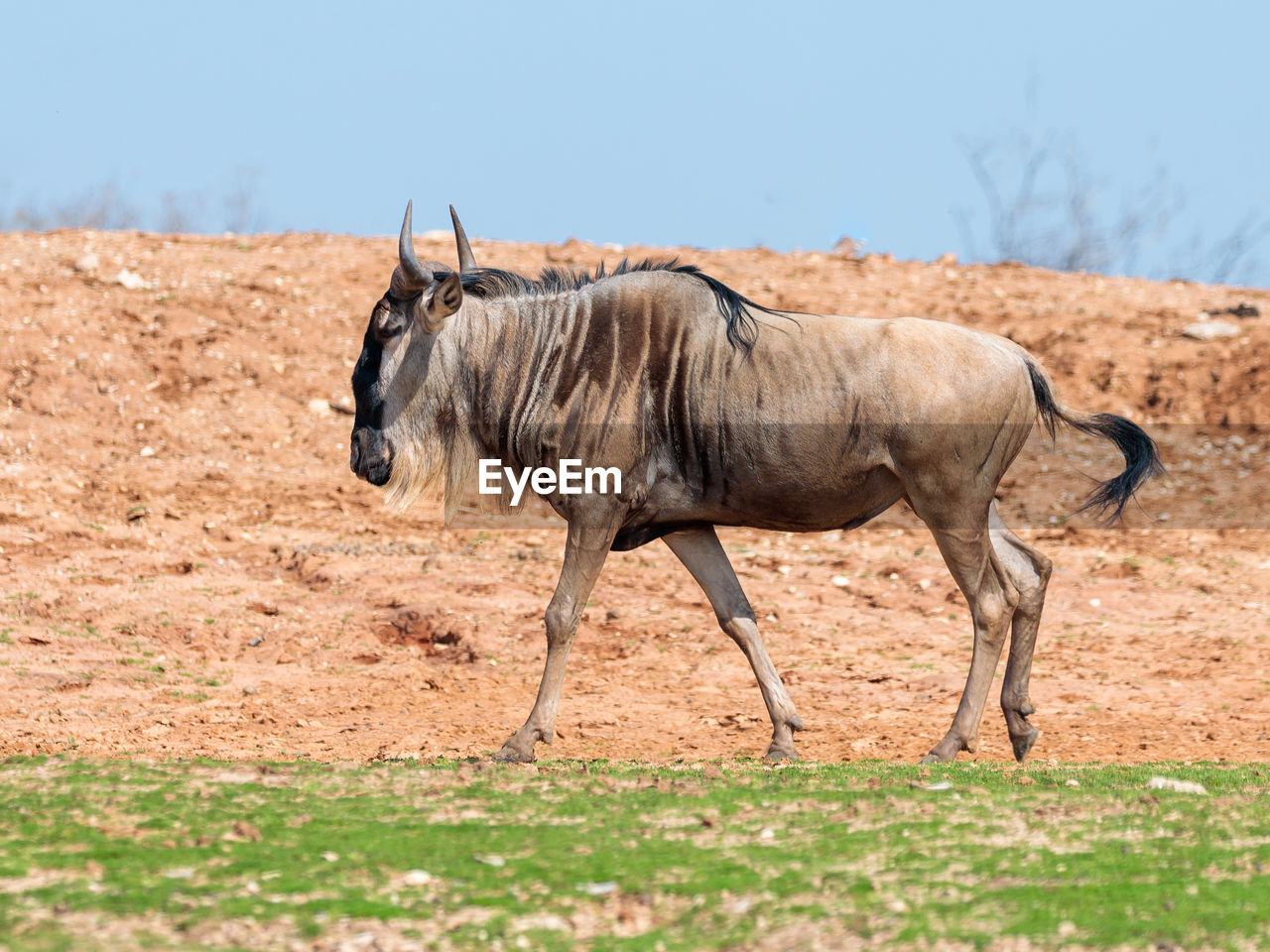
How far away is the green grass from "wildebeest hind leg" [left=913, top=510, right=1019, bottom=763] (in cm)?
135

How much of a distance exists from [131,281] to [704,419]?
11378 mm

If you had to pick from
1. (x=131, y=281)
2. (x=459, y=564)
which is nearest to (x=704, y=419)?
(x=459, y=564)

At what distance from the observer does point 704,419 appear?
285 inches

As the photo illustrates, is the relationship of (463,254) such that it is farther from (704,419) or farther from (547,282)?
(704,419)

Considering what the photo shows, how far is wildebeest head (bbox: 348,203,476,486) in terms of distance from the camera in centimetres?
734

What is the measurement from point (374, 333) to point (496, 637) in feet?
11.7

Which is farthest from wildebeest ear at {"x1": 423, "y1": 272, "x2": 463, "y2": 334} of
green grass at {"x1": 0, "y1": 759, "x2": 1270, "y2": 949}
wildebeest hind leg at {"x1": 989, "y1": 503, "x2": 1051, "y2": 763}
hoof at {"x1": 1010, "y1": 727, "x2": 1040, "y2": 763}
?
hoof at {"x1": 1010, "y1": 727, "x2": 1040, "y2": 763}

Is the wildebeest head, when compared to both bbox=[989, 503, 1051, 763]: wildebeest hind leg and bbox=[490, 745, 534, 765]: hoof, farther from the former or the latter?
bbox=[989, 503, 1051, 763]: wildebeest hind leg

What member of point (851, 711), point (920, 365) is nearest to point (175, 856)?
point (920, 365)

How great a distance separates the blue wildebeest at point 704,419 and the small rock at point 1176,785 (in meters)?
1.20

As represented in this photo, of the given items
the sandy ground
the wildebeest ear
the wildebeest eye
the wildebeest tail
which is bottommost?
the sandy ground

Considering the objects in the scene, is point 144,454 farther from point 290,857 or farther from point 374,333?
point 290,857

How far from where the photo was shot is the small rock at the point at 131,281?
1686 centimetres

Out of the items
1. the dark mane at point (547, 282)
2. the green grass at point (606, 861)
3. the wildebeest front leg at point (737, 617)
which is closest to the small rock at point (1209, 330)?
the dark mane at point (547, 282)
